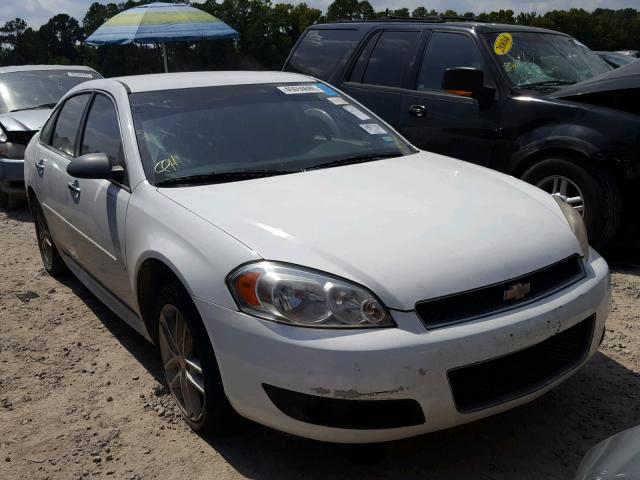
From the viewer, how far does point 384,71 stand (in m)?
6.02

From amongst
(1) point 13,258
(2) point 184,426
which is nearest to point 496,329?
(2) point 184,426

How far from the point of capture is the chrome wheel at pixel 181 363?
2.79 metres

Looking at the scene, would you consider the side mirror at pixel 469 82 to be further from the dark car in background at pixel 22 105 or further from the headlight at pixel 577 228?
the dark car in background at pixel 22 105

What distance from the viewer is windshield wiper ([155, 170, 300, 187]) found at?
3143 millimetres

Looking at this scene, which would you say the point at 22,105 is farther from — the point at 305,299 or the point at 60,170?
the point at 305,299

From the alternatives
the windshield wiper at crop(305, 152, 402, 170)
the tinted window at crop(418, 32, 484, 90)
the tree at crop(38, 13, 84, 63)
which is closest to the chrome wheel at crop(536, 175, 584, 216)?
the tinted window at crop(418, 32, 484, 90)

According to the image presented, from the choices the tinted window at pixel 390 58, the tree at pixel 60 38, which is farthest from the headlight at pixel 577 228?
the tree at pixel 60 38

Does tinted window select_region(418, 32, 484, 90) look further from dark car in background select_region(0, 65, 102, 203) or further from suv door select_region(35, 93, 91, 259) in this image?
dark car in background select_region(0, 65, 102, 203)

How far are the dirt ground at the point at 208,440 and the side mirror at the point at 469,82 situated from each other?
1980 millimetres

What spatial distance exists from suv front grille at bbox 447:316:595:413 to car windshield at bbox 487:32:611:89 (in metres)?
3.09

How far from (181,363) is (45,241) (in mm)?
2681

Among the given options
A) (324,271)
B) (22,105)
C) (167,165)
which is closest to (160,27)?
(22,105)

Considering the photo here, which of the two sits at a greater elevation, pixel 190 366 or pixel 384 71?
pixel 384 71

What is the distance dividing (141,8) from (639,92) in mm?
9942
